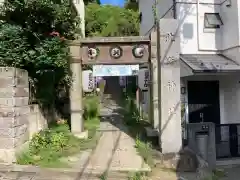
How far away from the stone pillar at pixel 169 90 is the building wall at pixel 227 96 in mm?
3948

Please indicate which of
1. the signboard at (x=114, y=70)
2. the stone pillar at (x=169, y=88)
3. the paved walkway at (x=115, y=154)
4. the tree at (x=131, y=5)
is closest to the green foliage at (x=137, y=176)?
the paved walkway at (x=115, y=154)

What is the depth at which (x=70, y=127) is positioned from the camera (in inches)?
428

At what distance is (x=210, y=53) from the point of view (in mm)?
13398

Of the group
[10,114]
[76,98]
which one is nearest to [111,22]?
[76,98]

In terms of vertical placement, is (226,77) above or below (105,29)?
below

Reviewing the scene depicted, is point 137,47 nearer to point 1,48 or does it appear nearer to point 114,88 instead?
point 1,48

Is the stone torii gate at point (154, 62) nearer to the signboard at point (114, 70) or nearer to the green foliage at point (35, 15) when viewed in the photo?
the green foliage at point (35, 15)

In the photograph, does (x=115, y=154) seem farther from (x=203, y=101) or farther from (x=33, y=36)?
(x=203, y=101)

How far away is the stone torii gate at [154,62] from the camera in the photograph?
957cm

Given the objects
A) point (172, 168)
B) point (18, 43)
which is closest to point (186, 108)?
point (172, 168)

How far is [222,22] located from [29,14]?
822 cm

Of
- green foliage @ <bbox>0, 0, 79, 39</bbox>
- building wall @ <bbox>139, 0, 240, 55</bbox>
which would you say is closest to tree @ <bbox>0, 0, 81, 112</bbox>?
green foliage @ <bbox>0, 0, 79, 39</bbox>

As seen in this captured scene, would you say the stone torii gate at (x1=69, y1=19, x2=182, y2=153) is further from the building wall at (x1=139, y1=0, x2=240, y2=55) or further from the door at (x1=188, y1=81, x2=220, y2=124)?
the building wall at (x1=139, y1=0, x2=240, y2=55)

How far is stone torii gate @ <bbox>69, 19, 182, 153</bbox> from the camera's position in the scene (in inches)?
377
